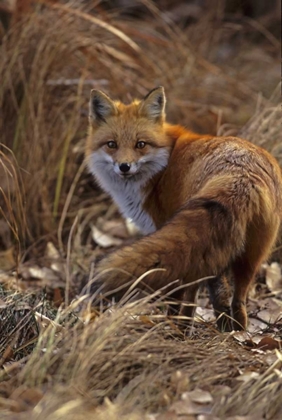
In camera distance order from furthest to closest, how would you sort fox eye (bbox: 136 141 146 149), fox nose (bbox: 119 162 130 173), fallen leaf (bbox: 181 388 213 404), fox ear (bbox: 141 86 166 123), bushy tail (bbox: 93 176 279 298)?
fox ear (bbox: 141 86 166 123) < fox eye (bbox: 136 141 146 149) < fox nose (bbox: 119 162 130 173) < bushy tail (bbox: 93 176 279 298) < fallen leaf (bbox: 181 388 213 404)

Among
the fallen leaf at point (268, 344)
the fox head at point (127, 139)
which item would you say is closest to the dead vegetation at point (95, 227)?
the fallen leaf at point (268, 344)

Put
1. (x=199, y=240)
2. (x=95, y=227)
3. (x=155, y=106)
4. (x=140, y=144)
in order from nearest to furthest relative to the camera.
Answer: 1. (x=199, y=240)
2. (x=140, y=144)
3. (x=155, y=106)
4. (x=95, y=227)

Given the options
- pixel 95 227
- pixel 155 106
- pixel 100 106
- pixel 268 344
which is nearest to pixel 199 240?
pixel 268 344

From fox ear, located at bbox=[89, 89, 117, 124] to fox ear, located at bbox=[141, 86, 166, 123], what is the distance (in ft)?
0.77

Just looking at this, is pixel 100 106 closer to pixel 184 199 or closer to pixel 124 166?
pixel 124 166

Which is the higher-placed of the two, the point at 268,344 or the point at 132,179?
the point at 132,179

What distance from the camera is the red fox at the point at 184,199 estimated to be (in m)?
3.54

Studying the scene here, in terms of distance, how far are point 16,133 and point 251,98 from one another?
337cm

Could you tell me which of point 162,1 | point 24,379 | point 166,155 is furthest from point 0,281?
point 162,1

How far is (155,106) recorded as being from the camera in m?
5.43

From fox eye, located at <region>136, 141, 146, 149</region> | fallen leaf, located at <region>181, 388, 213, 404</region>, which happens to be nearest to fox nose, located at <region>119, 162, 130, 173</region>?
fox eye, located at <region>136, 141, 146, 149</region>

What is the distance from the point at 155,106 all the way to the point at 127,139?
36cm

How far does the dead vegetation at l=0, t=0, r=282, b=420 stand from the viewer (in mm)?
3113

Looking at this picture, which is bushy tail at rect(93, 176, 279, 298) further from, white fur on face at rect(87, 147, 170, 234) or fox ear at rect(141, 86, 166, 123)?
fox ear at rect(141, 86, 166, 123)
